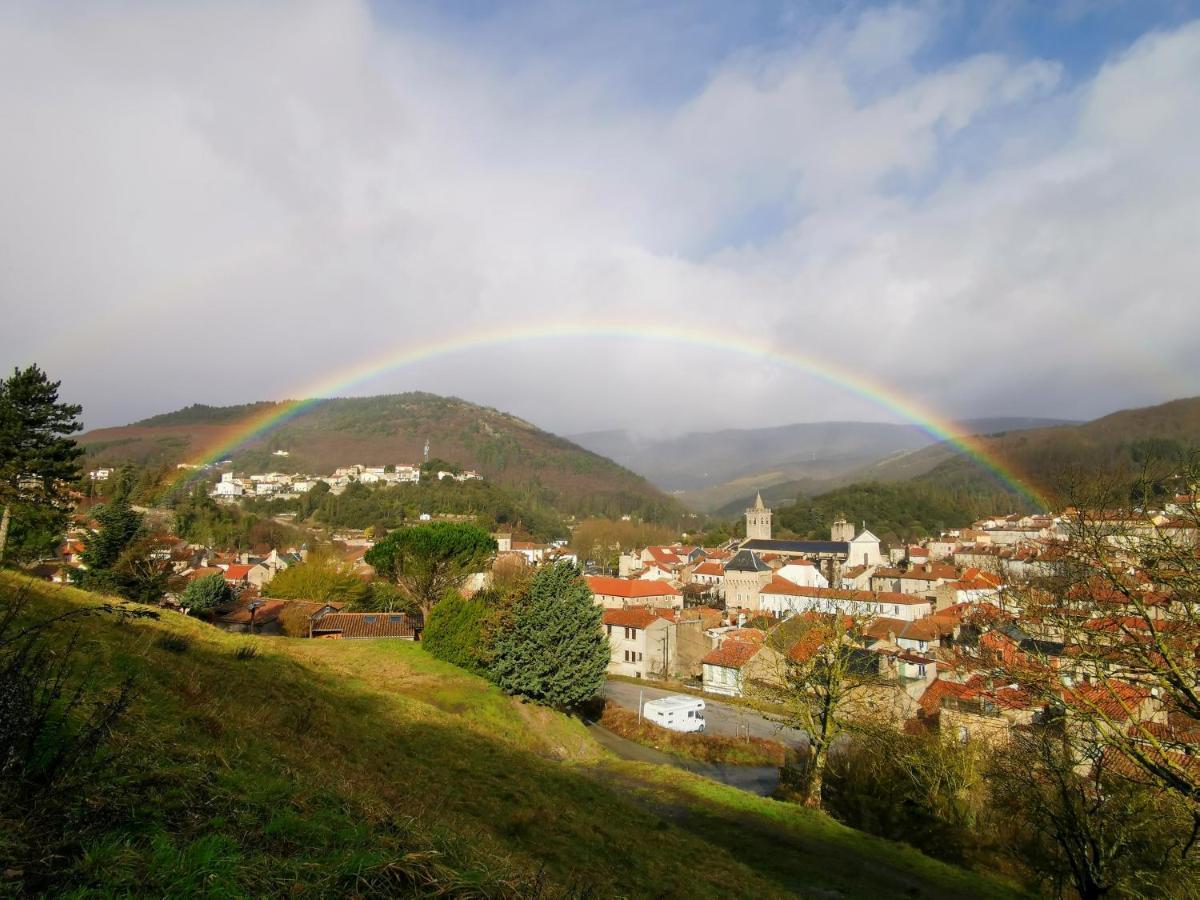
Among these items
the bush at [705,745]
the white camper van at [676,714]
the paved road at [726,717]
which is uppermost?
the white camper van at [676,714]

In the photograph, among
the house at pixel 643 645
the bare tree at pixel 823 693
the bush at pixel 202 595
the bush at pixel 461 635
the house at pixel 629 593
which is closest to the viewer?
the bare tree at pixel 823 693

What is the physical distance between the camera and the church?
99625 millimetres

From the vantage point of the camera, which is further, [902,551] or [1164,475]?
[902,551]

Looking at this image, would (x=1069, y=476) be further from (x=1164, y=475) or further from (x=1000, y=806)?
(x=1000, y=806)

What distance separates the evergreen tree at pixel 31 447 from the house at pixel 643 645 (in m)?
34.9

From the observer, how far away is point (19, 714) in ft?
12.1

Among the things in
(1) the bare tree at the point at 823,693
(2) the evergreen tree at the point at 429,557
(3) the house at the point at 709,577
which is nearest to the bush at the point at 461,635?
(2) the evergreen tree at the point at 429,557

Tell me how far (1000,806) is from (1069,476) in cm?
1539

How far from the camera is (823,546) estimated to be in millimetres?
105250

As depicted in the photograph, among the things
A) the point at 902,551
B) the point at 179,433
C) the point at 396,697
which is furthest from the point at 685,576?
the point at 179,433

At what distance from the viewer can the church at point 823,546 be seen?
99.6 metres

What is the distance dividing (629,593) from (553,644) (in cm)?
3509

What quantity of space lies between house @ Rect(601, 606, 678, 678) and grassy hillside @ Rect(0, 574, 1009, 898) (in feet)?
79.0

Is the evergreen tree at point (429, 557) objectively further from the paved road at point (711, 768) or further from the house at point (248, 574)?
the house at point (248, 574)
